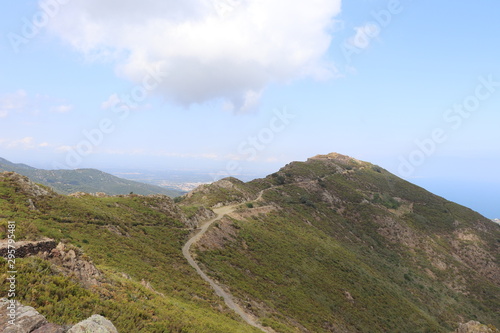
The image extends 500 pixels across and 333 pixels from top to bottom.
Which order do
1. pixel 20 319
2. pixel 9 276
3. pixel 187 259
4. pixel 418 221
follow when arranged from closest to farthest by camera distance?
1. pixel 20 319
2. pixel 9 276
3. pixel 187 259
4. pixel 418 221

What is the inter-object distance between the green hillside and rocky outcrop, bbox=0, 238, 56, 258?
0.87m

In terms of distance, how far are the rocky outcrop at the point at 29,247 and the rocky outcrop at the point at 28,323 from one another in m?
6.28

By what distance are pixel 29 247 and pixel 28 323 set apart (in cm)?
933

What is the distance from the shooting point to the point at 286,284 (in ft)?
132

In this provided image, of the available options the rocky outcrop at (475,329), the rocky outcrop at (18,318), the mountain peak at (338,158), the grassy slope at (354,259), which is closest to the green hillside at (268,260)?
the grassy slope at (354,259)

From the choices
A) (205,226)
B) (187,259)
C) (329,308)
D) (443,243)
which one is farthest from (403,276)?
(187,259)

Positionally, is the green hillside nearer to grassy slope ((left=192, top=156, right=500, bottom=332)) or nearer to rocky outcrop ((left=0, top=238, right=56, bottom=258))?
grassy slope ((left=192, top=156, right=500, bottom=332))

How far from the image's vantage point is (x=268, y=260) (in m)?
45.6

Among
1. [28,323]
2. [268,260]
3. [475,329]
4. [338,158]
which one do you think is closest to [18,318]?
[28,323]

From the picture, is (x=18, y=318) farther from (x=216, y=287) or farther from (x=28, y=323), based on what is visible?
(x=216, y=287)

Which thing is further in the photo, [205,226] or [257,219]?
[257,219]

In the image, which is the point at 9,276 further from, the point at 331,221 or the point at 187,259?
the point at 331,221

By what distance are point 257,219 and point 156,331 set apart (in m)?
51.9

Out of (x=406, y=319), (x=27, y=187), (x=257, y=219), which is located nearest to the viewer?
(x=27, y=187)
